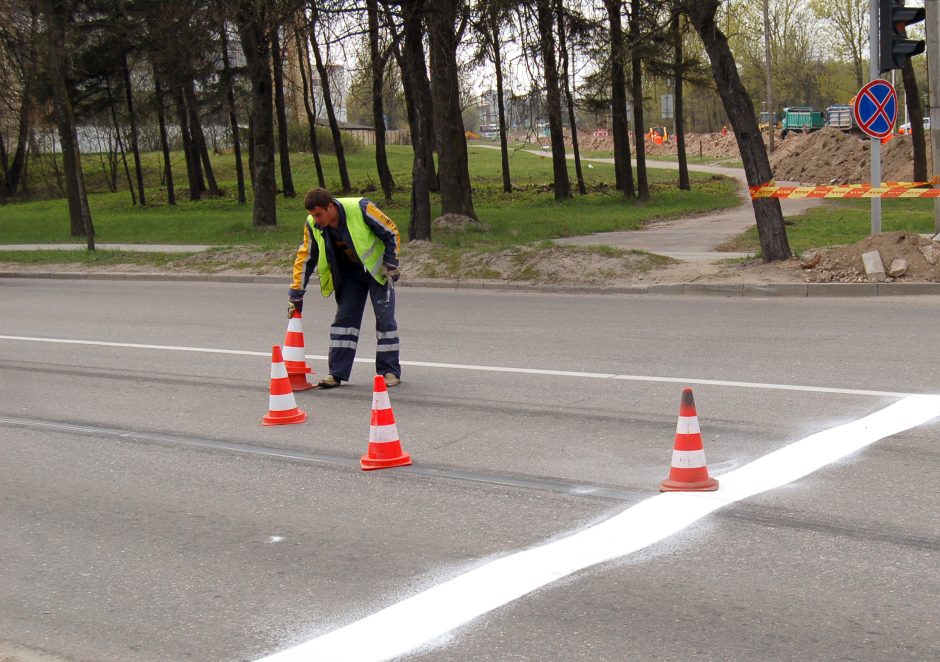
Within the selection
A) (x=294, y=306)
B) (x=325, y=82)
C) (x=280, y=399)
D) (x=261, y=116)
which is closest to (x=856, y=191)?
(x=294, y=306)

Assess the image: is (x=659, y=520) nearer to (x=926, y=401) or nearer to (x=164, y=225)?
(x=926, y=401)

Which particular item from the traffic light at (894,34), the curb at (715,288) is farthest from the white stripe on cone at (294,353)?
the traffic light at (894,34)

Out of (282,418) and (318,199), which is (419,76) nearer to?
(318,199)

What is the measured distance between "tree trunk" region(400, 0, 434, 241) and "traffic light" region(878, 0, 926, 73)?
345 inches

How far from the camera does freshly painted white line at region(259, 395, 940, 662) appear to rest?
436 cm

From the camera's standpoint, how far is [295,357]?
9602 mm

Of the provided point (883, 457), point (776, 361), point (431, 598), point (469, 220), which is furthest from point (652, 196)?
point (431, 598)

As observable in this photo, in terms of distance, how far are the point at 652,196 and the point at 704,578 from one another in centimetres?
3296

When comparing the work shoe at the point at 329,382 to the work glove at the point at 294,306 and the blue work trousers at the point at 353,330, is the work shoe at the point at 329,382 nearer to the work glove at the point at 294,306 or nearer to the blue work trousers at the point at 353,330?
the blue work trousers at the point at 353,330

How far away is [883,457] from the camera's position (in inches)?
260

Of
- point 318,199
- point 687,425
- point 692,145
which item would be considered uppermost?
point 692,145

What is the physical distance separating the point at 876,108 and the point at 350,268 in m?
9.41

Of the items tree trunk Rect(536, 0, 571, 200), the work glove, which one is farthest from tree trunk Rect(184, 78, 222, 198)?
the work glove

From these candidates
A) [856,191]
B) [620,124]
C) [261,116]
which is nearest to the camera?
[856,191]
